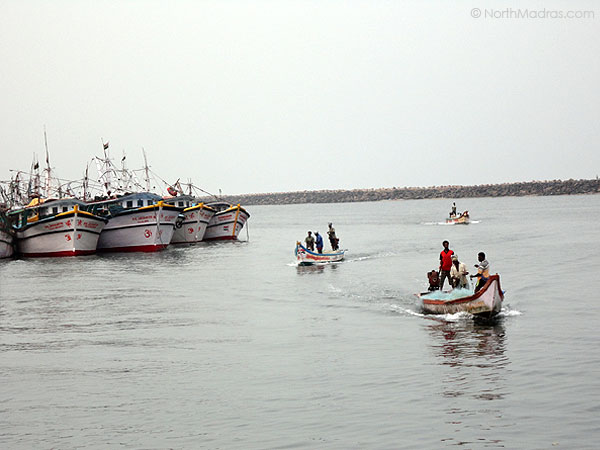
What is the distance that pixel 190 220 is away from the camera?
73500mm

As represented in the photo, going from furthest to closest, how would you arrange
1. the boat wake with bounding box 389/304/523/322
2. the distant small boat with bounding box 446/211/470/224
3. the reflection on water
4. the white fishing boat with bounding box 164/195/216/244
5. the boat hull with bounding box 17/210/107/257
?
the distant small boat with bounding box 446/211/470/224 < the white fishing boat with bounding box 164/195/216/244 < the boat hull with bounding box 17/210/107/257 < the boat wake with bounding box 389/304/523/322 < the reflection on water

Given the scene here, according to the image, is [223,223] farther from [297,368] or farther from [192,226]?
[297,368]

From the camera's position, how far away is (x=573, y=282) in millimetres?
34031

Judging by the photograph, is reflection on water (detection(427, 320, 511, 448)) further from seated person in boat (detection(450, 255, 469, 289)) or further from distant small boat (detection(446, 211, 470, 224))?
distant small boat (detection(446, 211, 470, 224))

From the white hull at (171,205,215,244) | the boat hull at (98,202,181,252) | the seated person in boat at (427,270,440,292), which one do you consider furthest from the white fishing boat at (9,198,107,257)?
the seated person in boat at (427,270,440,292)

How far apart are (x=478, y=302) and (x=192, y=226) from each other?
53.3 metres

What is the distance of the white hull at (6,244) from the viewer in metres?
59.0

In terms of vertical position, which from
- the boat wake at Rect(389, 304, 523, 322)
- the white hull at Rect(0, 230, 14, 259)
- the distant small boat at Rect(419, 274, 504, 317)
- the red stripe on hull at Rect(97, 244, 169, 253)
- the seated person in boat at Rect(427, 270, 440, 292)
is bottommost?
the boat wake at Rect(389, 304, 523, 322)

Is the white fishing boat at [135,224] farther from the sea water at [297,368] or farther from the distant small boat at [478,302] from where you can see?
the distant small boat at [478,302]

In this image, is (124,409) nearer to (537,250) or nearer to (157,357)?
(157,357)

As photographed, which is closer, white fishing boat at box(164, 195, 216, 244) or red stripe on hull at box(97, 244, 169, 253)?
red stripe on hull at box(97, 244, 169, 253)

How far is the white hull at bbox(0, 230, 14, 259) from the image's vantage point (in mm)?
58984

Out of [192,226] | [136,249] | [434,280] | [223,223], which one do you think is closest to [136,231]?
[136,249]

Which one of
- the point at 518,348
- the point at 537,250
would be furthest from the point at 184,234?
the point at 518,348
